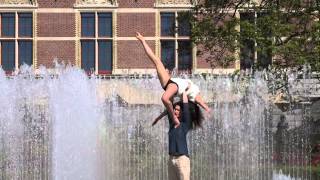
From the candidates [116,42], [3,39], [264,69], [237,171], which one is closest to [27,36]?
[3,39]

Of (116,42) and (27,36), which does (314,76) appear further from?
(27,36)

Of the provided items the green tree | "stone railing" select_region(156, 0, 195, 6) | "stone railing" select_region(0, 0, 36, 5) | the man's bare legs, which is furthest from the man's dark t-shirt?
"stone railing" select_region(0, 0, 36, 5)

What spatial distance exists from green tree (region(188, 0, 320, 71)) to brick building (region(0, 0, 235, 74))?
679cm

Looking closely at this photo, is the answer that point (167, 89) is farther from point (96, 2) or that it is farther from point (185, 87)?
point (96, 2)

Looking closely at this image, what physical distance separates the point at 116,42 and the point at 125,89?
1.82 m

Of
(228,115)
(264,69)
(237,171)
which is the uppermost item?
(264,69)

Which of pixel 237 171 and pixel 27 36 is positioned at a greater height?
pixel 27 36

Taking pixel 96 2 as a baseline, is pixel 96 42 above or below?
below

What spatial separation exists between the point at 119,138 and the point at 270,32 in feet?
14.2

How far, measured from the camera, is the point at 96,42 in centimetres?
2509

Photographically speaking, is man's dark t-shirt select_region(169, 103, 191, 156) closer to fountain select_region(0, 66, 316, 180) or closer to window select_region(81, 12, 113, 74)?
fountain select_region(0, 66, 316, 180)

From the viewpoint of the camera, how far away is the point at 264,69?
1748cm

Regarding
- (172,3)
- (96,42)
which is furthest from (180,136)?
(172,3)

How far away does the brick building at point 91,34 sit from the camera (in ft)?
81.8
